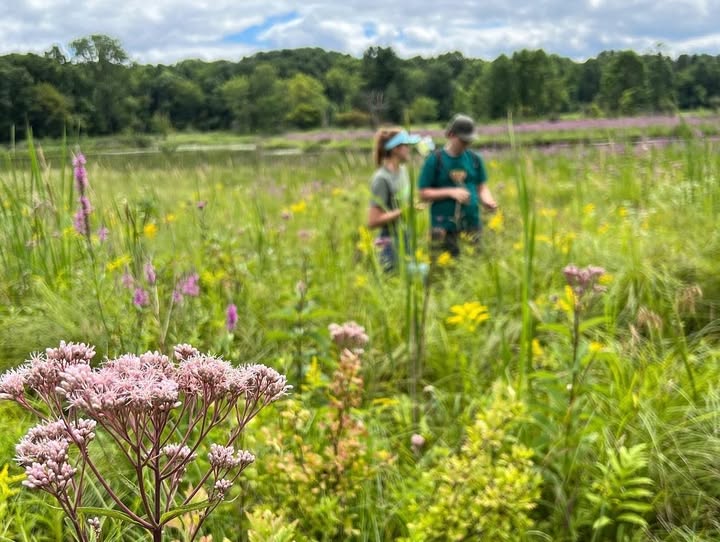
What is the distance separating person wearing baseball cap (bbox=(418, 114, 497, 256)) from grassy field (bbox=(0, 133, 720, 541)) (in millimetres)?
852

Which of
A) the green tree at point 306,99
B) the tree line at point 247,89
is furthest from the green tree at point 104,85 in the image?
the green tree at point 306,99

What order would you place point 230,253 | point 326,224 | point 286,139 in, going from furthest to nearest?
point 286,139, point 326,224, point 230,253

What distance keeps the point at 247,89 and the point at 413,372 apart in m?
3.32

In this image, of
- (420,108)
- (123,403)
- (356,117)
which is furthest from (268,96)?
(123,403)

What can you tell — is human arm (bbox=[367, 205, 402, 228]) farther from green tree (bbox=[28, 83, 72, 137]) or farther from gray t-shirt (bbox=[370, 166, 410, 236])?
green tree (bbox=[28, 83, 72, 137])

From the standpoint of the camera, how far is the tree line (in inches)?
104

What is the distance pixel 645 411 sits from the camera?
2129mm

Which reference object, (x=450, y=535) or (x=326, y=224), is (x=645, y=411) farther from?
(x=326, y=224)

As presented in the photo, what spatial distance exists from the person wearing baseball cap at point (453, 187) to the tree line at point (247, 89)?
0.29 m

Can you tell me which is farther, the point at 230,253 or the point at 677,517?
the point at 230,253

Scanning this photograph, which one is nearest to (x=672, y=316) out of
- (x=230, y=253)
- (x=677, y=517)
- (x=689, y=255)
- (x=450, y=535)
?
(x=689, y=255)

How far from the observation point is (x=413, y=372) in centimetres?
237

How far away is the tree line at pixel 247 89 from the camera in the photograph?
2.64m

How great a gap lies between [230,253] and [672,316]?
227cm
